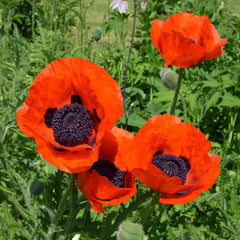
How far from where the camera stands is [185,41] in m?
1.28

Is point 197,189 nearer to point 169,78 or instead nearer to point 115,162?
point 115,162

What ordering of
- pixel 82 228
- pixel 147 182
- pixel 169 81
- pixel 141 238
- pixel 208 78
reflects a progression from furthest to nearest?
1. pixel 208 78
2. pixel 169 81
3. pixel 82 228
4. pixel 141 238
5. pixel 147 182

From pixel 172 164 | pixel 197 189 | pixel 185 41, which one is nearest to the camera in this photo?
pixel 197 189

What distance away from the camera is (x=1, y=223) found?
146 centimetres

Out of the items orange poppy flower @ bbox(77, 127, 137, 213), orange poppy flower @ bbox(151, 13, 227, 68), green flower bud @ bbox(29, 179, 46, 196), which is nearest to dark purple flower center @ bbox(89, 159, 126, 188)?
orange poppy flower @ bbox(77, 127, 137, 213)

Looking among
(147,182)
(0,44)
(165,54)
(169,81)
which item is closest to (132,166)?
(147,182)

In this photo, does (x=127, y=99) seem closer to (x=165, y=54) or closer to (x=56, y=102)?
(x=165, y=54)

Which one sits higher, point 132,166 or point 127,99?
point 132,166

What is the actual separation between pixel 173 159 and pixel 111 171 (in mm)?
195

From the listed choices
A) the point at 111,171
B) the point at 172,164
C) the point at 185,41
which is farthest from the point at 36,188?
the point at 185,41

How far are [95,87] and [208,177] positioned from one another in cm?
39

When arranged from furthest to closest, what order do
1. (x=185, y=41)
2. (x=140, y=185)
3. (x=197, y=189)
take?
(x=140, y=185)
(x=185, y=41)
(x=197, y=189)

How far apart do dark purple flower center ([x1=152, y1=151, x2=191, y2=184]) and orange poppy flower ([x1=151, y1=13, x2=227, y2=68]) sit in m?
0.42

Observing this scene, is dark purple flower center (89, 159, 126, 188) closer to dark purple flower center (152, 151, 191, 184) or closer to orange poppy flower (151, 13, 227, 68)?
dark purple flower center (152, 151, 191, 184)
